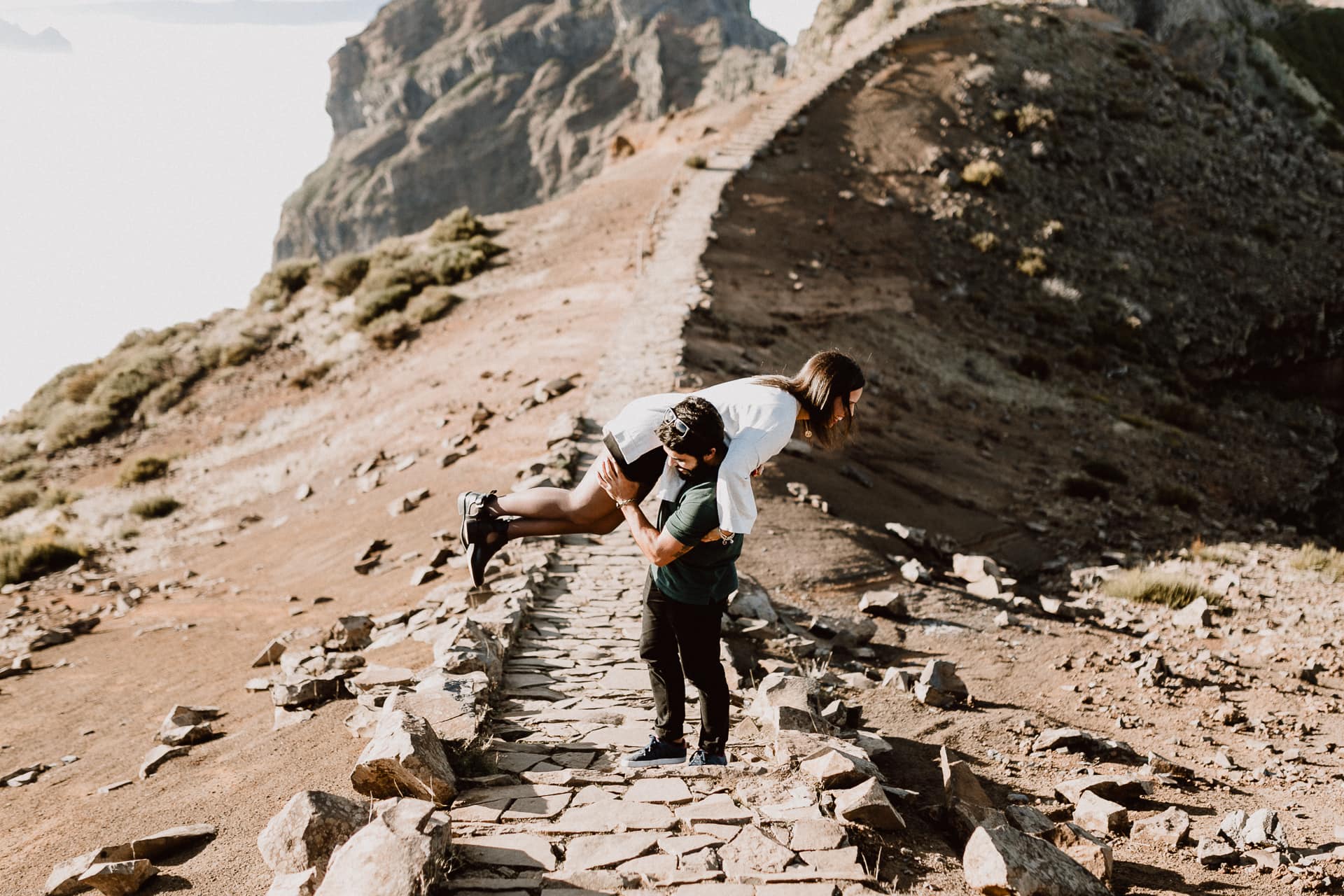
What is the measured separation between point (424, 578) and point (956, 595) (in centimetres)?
543

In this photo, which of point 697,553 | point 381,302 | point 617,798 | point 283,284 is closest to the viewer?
point 697,553

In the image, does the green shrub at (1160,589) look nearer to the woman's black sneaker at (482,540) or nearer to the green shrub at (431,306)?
the woman's black sneaker at (482,540)

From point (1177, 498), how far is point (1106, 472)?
3.79ft

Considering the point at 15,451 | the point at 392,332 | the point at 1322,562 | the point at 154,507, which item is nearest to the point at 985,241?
the point at 1322,562

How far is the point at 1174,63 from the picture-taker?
38.5m

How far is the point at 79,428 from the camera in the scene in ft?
75.6

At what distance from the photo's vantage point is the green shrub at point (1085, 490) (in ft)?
47.7

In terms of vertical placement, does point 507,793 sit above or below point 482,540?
below

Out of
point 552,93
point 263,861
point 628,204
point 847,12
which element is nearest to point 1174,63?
point 628,204

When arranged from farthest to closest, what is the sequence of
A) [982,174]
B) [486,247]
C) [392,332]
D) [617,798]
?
[982,174]
[486,247]
[392,332]
[617,798]

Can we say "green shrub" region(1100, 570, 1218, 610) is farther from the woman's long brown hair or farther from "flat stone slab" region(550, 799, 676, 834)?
"flat stone slab" region(550, 799, 676, 834)

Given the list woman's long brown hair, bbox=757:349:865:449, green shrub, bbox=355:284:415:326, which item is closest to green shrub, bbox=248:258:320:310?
green shrub, bbox=355:284:415:326

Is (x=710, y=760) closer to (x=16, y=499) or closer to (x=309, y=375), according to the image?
(x=309, y=375)

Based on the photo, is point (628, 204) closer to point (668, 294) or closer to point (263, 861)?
point (668, 294)
